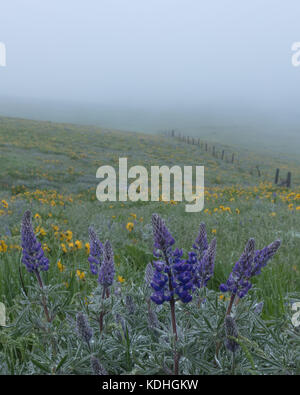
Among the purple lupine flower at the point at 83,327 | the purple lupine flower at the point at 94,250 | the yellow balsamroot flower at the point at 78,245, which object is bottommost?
the yellow balsamroot flower at the point at 78,245

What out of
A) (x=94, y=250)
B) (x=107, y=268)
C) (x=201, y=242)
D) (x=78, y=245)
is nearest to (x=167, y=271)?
(x=107, y=268)

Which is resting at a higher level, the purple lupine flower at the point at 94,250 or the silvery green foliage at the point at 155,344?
the purple lupine flower at the point at 94,250

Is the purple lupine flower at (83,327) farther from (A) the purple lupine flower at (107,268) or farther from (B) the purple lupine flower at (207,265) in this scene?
(B) the purple lupine flower at (207,265)

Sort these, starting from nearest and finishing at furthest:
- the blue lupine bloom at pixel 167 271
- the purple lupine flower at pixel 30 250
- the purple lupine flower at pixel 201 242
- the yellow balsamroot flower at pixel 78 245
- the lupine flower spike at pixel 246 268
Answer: the blue lupine bloom at pixel 167 271 → the lupine flower spike at pixel 246 268 → the purple lupine flower at pixel 30 250 → the purple lupine flower at pixel 201 242 → the yellow balsamroot flower at pixel 78 245

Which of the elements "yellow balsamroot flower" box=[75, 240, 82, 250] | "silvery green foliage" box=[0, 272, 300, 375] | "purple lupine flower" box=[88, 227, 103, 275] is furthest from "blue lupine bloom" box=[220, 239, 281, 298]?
"yellow balsamroot flower" box=[75, 240, 82, 250]

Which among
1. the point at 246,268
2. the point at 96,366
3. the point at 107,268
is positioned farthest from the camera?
the point at 107,268

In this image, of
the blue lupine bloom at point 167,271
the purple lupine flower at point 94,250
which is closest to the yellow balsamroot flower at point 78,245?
the purple lupine flower at point 94,250

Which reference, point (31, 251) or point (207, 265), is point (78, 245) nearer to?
point (31, 251)

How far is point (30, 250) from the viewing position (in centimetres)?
171

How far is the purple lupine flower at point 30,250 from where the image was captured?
1.66 m
